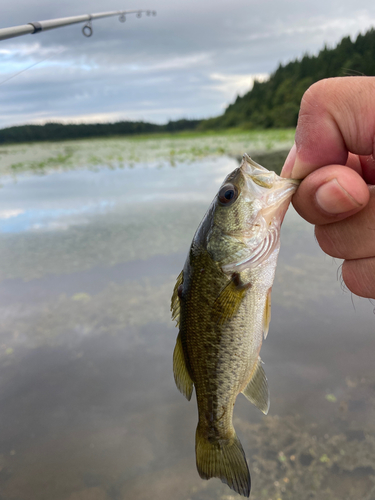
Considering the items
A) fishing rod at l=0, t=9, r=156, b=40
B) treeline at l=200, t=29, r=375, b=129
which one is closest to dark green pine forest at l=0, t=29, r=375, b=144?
treeline at l=200, t=29, r=375, b=129

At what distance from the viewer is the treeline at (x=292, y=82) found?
46.8 meters

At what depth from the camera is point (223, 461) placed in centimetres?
164

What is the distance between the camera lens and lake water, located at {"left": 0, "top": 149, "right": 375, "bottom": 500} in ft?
8.79

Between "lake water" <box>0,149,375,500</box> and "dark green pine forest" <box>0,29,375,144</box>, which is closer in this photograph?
"lake water" <box>0,149,375,500</box>

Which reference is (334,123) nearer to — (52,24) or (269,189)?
(269,189)

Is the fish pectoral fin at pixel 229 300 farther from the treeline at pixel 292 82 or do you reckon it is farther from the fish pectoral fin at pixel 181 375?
the treeline at pixel 292 82

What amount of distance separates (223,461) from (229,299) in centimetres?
80

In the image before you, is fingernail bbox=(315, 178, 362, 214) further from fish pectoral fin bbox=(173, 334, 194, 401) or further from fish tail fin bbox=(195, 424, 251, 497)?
fish tail fin bbox=(195, 424, 251, 497)

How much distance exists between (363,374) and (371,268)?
7.26 feet

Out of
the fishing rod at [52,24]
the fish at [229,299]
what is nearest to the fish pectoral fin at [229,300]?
the fish at [229,299]

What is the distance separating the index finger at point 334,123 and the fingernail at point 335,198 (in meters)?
0.21

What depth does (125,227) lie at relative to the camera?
794 cm

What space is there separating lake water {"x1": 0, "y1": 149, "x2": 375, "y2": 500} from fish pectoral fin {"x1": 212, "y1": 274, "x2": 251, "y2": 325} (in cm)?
181

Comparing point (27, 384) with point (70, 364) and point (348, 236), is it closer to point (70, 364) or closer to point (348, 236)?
point (70, 364)
